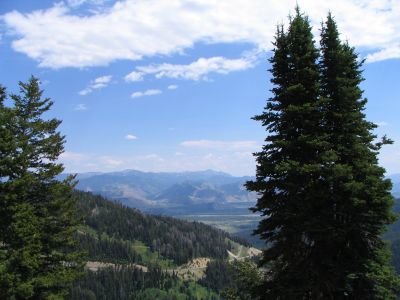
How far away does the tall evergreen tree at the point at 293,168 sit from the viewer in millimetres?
21706

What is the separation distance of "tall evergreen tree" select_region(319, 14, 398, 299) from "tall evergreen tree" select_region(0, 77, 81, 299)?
58.7 feet

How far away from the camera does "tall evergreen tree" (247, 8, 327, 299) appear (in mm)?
21706

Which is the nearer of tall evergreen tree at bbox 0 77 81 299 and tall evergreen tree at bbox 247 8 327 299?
tall evergreen tree at bbox 247 8 327 299

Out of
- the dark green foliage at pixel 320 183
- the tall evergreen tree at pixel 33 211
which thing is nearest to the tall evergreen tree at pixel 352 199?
the dark green foliage at pixel 320 183

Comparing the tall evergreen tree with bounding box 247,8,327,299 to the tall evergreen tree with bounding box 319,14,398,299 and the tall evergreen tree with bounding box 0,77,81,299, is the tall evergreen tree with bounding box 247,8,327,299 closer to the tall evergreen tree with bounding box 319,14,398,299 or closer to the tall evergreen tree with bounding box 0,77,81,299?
the tall evergreen tree with bounding box 319,14,398,299

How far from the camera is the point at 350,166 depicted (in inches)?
855

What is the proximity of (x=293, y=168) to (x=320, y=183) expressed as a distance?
1.83 m

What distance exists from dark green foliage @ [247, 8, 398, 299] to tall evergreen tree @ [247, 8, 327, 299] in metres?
0.05

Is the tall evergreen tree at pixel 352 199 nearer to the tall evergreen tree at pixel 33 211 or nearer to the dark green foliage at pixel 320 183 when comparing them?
the dark green foliage at pixel 320 183

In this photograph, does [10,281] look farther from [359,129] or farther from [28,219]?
[359,129]

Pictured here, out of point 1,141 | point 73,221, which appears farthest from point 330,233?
point 1,141

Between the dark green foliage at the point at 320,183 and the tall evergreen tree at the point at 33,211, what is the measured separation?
14649 millimetres

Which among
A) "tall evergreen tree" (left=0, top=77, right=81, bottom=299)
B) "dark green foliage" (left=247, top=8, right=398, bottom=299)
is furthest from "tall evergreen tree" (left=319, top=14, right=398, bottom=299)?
"tall evergreen tree" (left=0, top=77, right=81, bottom=299)

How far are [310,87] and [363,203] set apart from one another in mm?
6805
